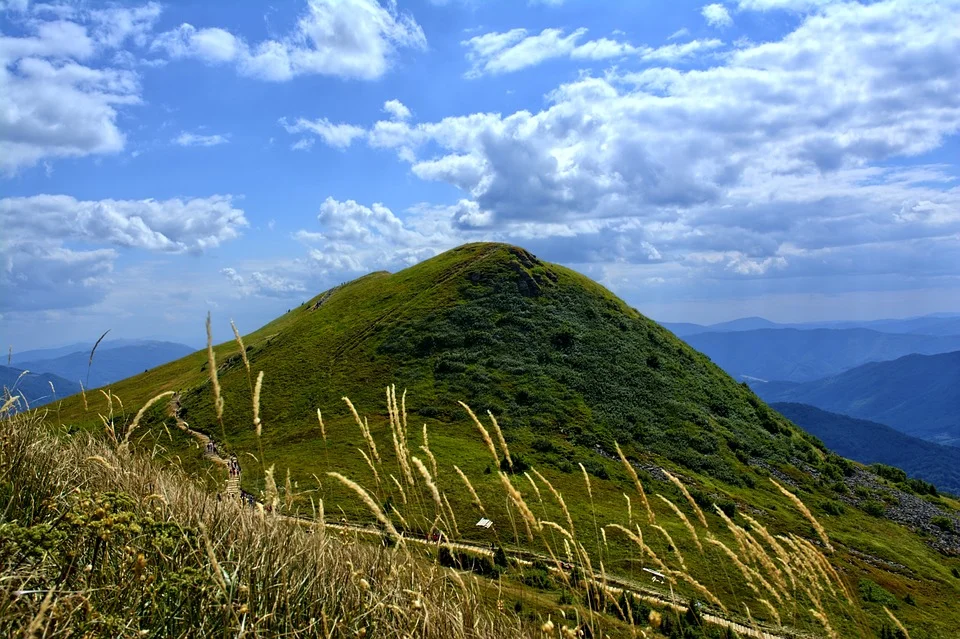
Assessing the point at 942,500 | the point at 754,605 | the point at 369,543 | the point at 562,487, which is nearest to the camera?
the point at 369,543

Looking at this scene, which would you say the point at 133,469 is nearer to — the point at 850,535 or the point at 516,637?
the point at 516,637

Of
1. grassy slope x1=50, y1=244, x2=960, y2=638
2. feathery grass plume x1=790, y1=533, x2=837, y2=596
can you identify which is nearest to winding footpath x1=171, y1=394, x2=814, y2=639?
feathery grass plume x1=790, y1=533, x2=837, y2=596

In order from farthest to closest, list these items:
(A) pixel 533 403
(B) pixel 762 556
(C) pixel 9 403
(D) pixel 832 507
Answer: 1. (A) pixel 533 403
2. (D) pixel 832 507
3. (C) pixel 9 403
4. (B) pixel 762 556

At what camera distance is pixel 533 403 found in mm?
62312

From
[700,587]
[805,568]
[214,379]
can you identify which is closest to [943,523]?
[805,568]

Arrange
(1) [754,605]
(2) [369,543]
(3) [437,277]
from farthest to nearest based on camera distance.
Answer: (3) [437,277] < (1) [754,605] < (2) [369,543]

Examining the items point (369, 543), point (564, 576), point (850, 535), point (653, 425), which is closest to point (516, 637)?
point (564, 576)

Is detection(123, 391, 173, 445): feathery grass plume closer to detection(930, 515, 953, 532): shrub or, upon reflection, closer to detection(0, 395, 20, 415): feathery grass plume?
detection(0, 395, 20, 415): feathery grass plume

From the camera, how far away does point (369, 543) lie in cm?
687

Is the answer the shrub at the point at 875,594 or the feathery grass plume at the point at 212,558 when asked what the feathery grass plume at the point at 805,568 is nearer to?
the feathery grass plume at the point at 212,558

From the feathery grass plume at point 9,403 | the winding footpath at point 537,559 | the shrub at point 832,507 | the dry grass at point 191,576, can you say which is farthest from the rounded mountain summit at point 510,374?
the dry grass at point 191,576

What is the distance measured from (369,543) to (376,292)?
88.2 meters

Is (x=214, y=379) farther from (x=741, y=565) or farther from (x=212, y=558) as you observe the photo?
(x=741, y=565)

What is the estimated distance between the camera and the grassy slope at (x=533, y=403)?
42281 mm
